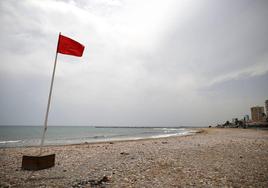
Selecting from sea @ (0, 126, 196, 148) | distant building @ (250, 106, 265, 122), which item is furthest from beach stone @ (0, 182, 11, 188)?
distant building @ (250, 106, 265, 122)

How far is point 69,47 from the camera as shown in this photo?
8375 millimetres

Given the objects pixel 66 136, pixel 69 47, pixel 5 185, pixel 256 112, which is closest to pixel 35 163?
pixel 5 185

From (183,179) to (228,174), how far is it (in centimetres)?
178

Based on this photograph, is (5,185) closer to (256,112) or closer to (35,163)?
(35,163)

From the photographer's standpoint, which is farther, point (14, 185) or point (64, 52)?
point (64, 52)

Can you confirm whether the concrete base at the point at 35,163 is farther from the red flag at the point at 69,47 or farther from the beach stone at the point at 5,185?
the red flag at the point at 69,47

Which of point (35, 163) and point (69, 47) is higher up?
point (69, 47)

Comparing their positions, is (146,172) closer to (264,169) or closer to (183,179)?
(183,179)

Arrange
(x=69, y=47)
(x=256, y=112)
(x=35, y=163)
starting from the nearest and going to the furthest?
1. (x=35, y=163)
2. (x=69, y=47)
3. (x=256, y=112)

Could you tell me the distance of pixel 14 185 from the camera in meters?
5.23

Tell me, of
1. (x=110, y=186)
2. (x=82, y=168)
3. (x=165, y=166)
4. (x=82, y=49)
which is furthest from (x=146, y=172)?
(x=82, y=49)

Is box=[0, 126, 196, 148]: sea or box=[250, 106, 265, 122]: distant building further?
box=[250, 106, 265, 122]: distant building

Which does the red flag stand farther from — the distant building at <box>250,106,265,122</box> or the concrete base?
the distant building at <box>250,106,265,122</box>

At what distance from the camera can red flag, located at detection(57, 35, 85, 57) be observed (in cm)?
821
